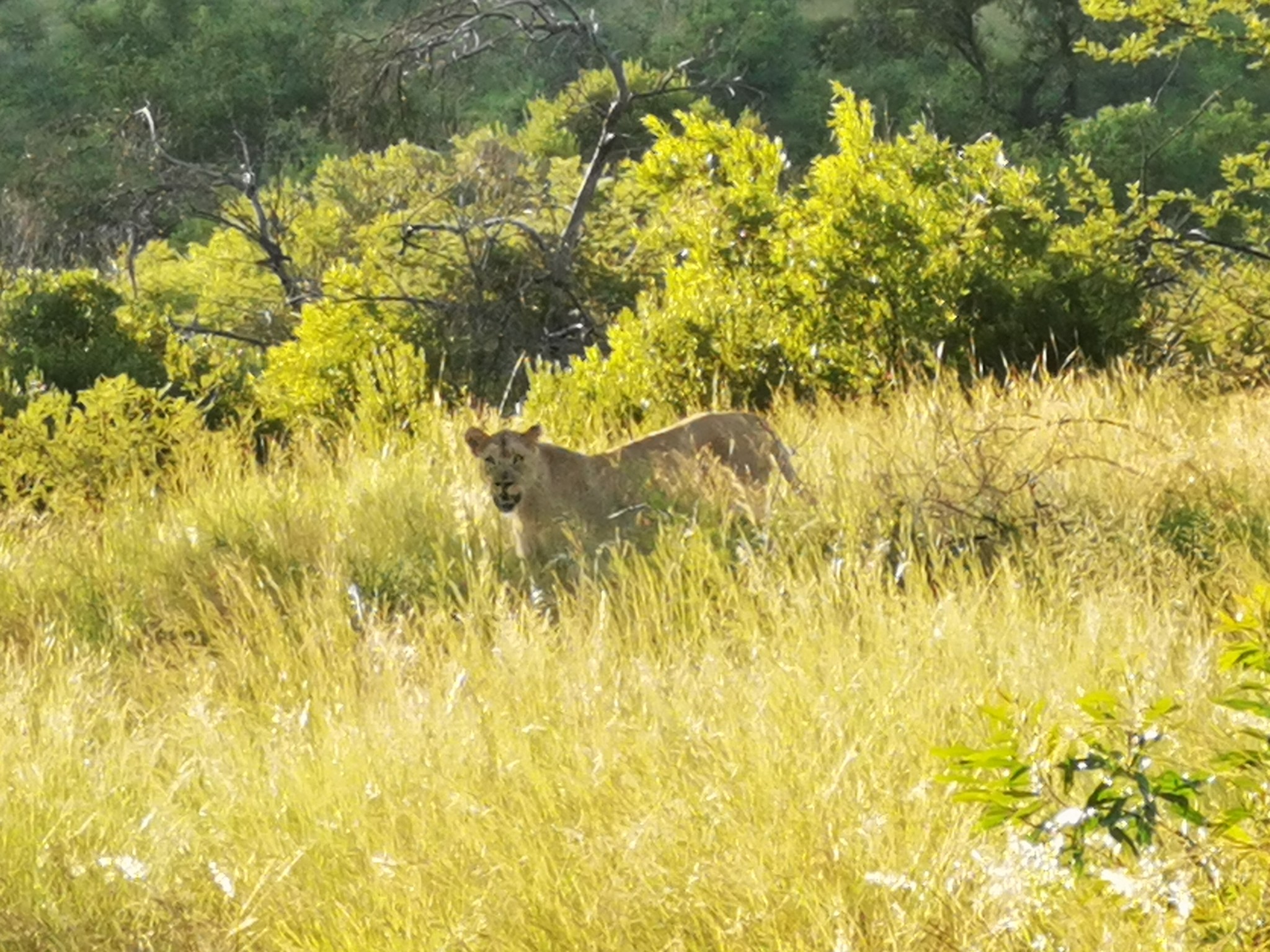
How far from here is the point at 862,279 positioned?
408 inches

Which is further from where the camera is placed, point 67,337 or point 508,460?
point 67,337

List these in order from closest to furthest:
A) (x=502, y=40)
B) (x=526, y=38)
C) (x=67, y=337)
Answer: (x=67, y=337)
(x=502, y=40)
(x=526, y=38)

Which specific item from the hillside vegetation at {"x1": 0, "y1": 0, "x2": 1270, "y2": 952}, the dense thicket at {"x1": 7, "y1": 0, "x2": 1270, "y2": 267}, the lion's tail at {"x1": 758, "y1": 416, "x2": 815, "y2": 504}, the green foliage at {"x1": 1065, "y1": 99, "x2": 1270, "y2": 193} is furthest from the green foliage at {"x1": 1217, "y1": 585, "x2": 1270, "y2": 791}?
the dense thicket at {"x1": 7, "y1": 0, "x2": 1270, "y2": 267}

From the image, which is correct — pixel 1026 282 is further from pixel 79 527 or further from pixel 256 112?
pixel 256 112

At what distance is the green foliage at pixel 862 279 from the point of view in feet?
33.7

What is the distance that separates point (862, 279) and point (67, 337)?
5.10 m

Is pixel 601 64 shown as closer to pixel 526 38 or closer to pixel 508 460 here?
pixel 526 38

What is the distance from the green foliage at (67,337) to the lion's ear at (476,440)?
5226 millimetres

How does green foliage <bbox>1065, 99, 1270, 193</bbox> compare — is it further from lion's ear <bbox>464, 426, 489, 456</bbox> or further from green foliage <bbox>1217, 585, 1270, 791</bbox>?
green foliage <bbox>1217, 585, 1270, 791</bbox>

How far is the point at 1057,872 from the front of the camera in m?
2.95

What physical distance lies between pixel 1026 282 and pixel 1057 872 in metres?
7.87

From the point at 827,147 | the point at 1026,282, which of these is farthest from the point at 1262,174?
the point at 827,147

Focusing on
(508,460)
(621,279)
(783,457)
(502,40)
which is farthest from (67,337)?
(783,457)

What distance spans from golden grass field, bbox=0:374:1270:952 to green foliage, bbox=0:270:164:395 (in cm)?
513
